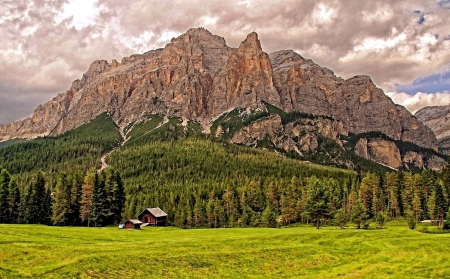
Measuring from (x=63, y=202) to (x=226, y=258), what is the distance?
63328mm

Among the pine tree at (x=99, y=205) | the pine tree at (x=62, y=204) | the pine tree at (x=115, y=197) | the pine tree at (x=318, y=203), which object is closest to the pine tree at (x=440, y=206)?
the pine tree at (x=318, y=203)

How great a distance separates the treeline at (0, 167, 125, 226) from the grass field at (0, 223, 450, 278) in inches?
1669

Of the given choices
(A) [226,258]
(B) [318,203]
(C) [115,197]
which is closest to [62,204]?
(C) [115,197]

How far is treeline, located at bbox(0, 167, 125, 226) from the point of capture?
8225 cm

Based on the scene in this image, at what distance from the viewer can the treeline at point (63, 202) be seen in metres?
82.2

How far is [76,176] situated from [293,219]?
60.6 meters

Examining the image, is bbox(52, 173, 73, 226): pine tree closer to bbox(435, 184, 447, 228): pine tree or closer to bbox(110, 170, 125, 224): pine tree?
bbox(110, 170, 125, 224): pine tree

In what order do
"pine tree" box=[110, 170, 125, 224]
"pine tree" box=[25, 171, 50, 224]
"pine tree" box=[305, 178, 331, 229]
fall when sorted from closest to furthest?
"pine tree" box=[305, 178, 331, 229], "pine tree" box=[25, 171, 50, 224], "pine tree" box=[110, 170, 125, 224]

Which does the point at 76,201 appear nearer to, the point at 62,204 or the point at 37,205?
the point at 62,204

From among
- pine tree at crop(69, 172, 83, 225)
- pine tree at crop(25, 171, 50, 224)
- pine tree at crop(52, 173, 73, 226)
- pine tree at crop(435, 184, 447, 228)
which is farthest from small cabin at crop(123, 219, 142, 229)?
pine tree at crop(435, 184, 447, 228)

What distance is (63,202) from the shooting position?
85.1 m

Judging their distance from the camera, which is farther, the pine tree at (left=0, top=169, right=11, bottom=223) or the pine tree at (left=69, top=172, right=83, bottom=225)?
the pine tree at (left=69, top=172, right=83, bottom=225)

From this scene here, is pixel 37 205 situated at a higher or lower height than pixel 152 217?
higher

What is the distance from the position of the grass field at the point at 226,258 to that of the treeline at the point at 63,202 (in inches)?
1669
